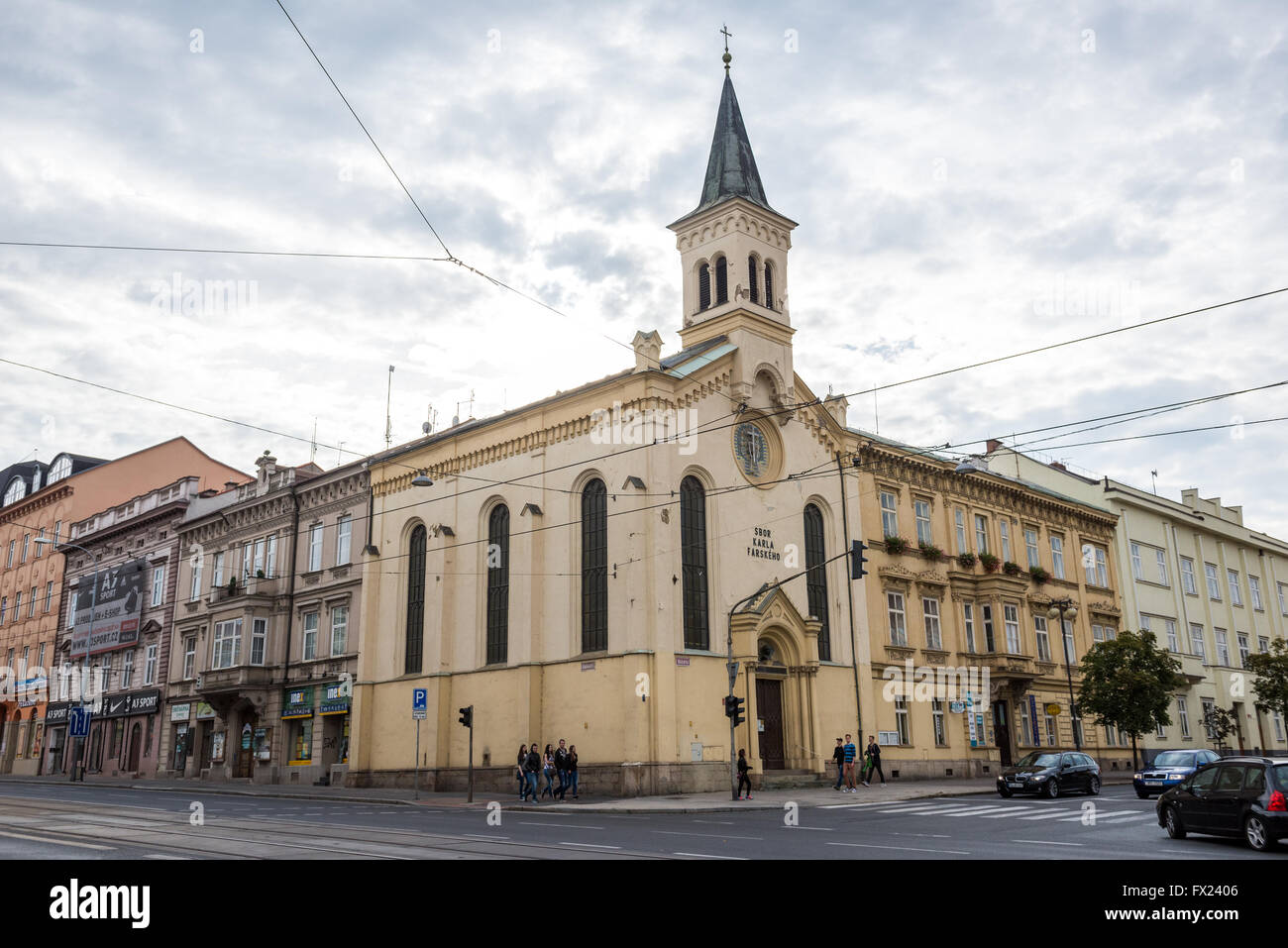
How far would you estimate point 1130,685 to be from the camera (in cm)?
4022

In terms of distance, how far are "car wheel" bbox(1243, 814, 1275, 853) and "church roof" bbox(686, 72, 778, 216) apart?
87.7 feet

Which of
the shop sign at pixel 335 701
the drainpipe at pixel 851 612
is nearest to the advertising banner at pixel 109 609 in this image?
the shop sign at pixel 335 701

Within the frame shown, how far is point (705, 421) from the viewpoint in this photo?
3378 centimetres

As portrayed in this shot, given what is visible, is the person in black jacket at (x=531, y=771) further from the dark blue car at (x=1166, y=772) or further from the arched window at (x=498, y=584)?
the dark blue car at (x=1166, y=772)

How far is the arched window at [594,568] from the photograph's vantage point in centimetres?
3238

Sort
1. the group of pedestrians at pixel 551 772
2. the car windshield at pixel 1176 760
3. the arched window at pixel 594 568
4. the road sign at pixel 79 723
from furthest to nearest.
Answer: the road sign at pixel 79 723
the arched window at pixel 594 568
the group of pedestrians at pixel 551 772
the car windshield at pixel 1176 760

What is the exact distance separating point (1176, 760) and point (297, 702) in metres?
32.4

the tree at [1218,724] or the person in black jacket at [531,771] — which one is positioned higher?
the tree at [1218,724]

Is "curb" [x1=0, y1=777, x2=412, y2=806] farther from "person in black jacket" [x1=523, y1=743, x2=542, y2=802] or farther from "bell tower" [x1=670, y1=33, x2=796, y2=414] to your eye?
"bell tower" [x1=670, y1=33, x2=796, y2=414]

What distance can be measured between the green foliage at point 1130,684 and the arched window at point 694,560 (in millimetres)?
18910

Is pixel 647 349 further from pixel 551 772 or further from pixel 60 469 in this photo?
pixel 60 469

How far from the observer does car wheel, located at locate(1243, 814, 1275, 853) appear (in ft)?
47.3

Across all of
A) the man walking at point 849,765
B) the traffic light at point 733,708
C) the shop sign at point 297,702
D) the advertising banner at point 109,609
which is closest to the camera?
the traffic light at point 733,708
